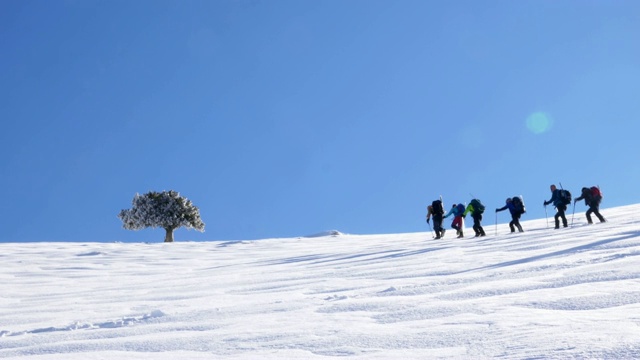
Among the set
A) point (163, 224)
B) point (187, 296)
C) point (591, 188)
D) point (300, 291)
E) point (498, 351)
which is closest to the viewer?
point (498, 351)

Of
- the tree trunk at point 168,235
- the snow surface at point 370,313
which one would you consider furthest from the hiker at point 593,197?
the tree trunk at point 168,235

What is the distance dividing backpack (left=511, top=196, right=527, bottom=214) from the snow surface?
34.1 feet

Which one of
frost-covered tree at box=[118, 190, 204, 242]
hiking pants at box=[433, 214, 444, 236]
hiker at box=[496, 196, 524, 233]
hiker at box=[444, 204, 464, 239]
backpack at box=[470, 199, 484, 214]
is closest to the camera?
hiker at box=[496, 196, 524, 233]

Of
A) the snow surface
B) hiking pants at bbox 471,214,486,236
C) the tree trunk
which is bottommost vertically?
the snow surface

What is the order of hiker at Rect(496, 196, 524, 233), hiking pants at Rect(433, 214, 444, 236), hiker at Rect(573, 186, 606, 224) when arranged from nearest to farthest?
1. hiker at Rect(573, 186, 606, 224)
2. hiker at Rect(496, 196, 524, 233)
3. hiking pants at Rect(433, 214, 444, 236)

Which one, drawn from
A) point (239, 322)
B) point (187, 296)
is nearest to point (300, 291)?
point (187, 296)

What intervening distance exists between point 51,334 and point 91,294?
4.11m

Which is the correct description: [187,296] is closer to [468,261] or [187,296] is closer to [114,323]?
[114,323]

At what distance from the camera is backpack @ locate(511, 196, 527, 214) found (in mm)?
20422

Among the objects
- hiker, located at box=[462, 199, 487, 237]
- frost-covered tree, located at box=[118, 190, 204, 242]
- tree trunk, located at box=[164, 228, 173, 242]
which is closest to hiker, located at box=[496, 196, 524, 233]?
hiker, located at box=[462, 199, 487, 237]

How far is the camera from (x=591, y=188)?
765 inches

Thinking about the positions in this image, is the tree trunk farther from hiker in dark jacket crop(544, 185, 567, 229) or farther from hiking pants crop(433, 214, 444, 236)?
hiker in dark jacket crop(544, 185, 567, 229)

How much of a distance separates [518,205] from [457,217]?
2543mm

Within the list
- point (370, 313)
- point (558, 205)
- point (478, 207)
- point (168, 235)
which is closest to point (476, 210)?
point (478, 207)
